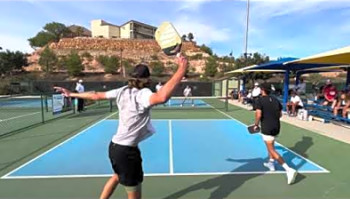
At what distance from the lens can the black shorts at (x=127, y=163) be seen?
370 cm

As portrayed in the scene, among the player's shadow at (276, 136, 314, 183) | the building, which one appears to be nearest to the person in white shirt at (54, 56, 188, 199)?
the player's shadow at (276, 136, 314, 183)

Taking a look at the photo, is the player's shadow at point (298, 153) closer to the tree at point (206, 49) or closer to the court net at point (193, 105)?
the court net at point (193, 105)

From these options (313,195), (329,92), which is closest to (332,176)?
(313,195)

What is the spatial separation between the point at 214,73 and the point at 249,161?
56.8 meters

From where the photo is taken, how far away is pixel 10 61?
203 ft

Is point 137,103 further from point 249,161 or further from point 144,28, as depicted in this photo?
point 144,28

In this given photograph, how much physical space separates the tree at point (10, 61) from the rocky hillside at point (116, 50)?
9.91 m

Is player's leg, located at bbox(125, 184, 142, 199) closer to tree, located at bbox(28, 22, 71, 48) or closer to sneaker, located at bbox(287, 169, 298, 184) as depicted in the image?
sneaker, located at bbox(287, 169, 298, 184)

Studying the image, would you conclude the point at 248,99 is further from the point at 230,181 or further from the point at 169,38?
the point at 169,38

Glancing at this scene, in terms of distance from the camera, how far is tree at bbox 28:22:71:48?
11256cm

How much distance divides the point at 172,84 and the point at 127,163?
1.05 m

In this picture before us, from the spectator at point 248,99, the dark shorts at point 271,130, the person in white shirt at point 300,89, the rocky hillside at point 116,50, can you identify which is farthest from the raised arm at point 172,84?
the rocky hillside at point 116,50

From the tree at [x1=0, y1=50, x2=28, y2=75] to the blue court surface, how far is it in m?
56.1

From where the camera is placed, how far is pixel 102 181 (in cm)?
605
